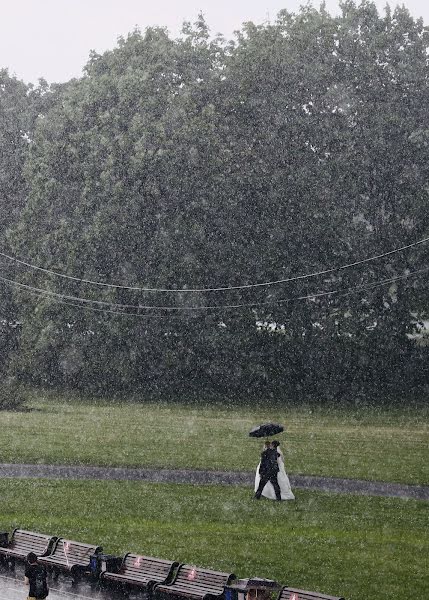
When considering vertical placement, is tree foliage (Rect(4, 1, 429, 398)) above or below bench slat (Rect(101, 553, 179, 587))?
above

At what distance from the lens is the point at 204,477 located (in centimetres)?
3000

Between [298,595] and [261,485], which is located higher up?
[261,485]

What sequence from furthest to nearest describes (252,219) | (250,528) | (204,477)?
(252,219) < (204,477) < (250,528)

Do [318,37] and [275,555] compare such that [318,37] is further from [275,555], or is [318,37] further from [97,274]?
[275,555]

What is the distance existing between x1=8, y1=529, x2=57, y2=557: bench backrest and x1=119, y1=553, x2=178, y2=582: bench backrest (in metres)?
1.87

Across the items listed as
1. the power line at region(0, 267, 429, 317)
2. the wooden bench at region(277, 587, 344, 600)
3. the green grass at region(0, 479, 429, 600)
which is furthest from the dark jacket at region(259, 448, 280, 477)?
the power line at region(0, 267, 429, 317)

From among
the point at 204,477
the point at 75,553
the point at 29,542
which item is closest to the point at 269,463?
the point at 204,477

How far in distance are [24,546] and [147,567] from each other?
2873 millimetres

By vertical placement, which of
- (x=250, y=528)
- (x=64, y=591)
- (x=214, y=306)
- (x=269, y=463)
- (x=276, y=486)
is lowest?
(x=64, y=591)

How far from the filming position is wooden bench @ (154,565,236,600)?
1738 cm

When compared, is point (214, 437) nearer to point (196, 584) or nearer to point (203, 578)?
point (203, 578)

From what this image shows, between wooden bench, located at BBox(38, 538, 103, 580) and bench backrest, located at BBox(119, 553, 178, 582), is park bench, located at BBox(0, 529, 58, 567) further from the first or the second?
bench backrest, located at BBox(119, 553, 178, 582)

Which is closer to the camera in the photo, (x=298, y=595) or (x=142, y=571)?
(x=298, y=595)

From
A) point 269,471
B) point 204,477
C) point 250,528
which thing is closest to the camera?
point 250,528
